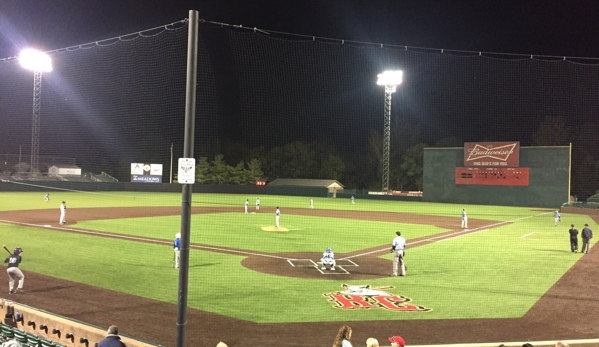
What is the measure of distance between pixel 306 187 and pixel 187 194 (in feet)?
221

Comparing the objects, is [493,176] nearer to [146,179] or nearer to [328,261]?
[328,261]

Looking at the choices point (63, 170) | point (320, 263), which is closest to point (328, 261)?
point (320, 263)

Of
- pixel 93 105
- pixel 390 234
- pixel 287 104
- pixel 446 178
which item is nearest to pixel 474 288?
pixel 390 234

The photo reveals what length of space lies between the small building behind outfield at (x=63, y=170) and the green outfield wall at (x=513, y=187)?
48759 mm

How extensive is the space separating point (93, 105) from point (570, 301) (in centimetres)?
3717

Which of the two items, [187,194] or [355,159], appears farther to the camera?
[355,159]

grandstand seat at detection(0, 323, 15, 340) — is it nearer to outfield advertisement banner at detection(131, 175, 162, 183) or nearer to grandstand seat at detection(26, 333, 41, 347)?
grandstand seat at detection(26, 333, 41, 347)

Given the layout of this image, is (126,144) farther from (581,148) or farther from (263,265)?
(581,148)

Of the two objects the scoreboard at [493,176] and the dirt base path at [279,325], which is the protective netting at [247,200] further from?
the scoreboard at [493,176]

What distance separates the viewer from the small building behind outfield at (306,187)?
72281 millimetres

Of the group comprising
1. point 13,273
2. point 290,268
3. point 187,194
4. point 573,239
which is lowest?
point 290,268

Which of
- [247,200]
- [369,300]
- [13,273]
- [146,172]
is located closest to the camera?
[13,273]

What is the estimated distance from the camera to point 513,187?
52.2 metres

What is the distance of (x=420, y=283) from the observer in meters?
13.1
